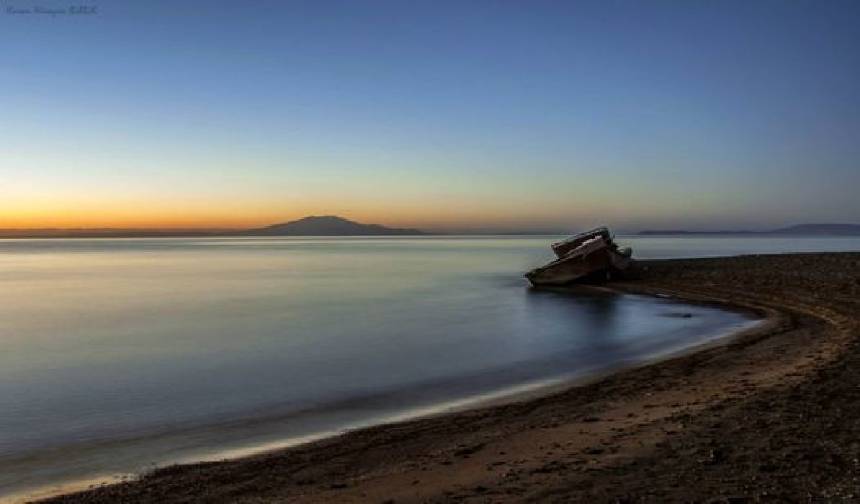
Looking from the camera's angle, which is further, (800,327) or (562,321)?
(562,321)

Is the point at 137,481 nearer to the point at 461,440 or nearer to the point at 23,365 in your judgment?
the point at 461,440

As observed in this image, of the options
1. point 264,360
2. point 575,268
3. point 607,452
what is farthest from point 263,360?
point 575,268

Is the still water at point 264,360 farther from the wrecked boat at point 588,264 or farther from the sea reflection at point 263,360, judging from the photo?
the wrecked boat at point 588,264

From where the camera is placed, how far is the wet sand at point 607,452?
600 cm

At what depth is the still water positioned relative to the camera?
1080 centimetres

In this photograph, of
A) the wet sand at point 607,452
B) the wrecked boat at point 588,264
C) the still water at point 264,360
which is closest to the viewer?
the wet sand at point 607,452

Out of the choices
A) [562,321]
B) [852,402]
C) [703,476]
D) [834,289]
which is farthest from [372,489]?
[834,289]

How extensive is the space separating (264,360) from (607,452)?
42.6 ft

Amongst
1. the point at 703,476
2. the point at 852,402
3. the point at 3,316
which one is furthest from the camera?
the point at 3,316

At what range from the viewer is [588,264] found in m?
39.1

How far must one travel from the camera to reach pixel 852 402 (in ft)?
27.9

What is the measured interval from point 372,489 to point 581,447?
246cm

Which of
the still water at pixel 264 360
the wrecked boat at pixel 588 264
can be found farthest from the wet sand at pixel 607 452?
the wrecked boat at pixel 588 264

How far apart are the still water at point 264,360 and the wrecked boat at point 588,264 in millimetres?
1886
